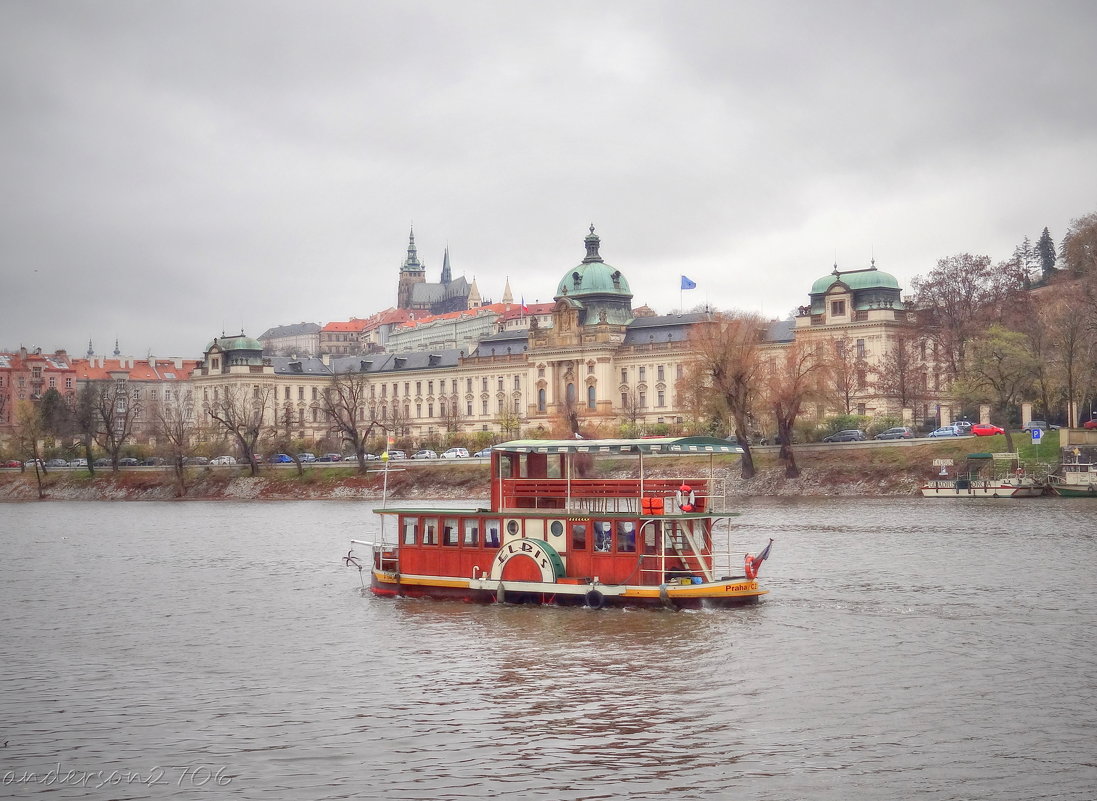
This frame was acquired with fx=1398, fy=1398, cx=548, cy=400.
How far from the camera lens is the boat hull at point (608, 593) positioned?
4703 centimetres

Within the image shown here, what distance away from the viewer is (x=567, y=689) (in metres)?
35.5

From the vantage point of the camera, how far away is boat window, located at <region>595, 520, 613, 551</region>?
48.7 meters

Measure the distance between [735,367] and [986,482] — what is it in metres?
21.5

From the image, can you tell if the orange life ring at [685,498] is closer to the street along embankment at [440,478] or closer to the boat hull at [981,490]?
the street along embankment at [440,478]

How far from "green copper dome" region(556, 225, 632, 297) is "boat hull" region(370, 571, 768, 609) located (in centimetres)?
13945

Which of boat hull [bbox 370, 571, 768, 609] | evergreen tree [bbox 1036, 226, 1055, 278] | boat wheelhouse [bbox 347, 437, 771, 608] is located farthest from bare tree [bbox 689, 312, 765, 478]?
evergreen tree [bbox 1036, 226, 1055, 278]

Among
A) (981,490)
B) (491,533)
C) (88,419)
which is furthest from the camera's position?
(88,419)

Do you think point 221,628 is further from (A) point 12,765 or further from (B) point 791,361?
(B) point 791,361

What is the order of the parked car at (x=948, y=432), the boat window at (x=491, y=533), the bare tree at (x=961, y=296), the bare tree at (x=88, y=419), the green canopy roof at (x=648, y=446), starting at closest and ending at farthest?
the green canopy roof at (x=648, y=446)
the boat window at (x=491, y=533)
the parked car at (x=948, y=432)
the bare tree at (x=961, y=296)
the bare tree at (x=88, y=419)

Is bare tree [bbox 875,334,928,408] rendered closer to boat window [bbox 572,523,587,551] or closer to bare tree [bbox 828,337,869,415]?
bare tree [bbox 828,337,869,415]

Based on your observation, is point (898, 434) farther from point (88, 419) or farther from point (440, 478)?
point (88, 419)

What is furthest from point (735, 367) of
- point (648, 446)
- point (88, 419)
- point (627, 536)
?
point (88, 419)

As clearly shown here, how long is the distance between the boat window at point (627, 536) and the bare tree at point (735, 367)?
6173cm

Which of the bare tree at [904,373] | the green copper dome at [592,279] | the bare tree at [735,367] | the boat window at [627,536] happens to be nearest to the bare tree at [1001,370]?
the bare tree at [735,367]
